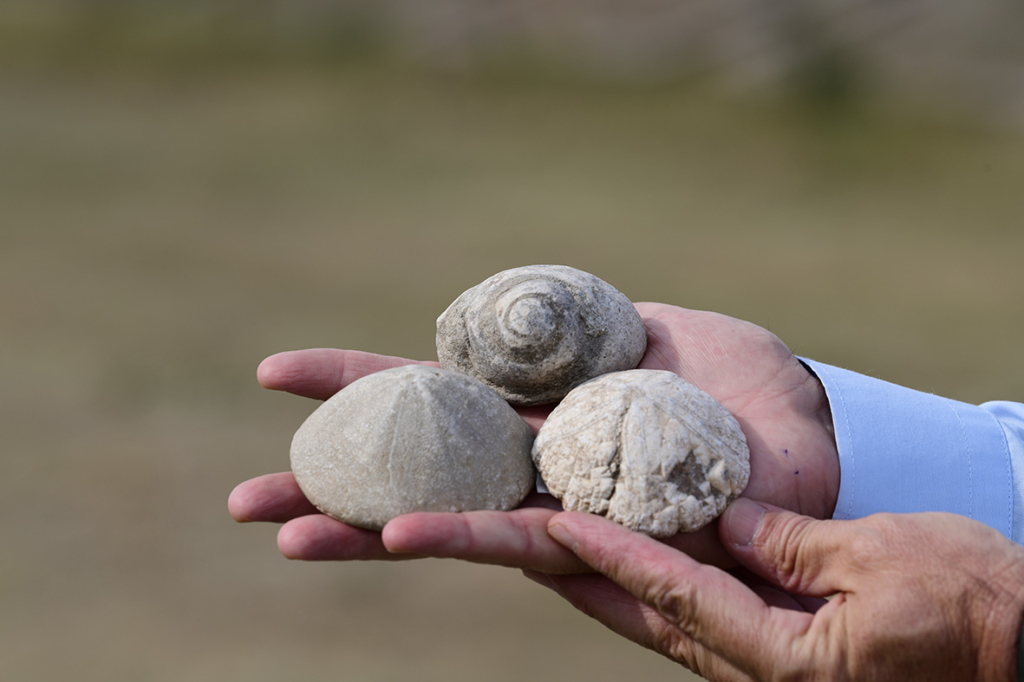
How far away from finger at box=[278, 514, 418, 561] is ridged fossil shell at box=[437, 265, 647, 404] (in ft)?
2.17

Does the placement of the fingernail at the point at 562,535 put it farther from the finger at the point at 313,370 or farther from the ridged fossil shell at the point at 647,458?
the finger at the point at 313,370

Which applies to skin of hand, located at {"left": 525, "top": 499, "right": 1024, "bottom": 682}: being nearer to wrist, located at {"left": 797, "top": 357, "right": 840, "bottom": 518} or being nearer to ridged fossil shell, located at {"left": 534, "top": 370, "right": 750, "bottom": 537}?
ridged fossil shell, located at {"left": 534, "top": 370, "right": 750, "bottom": 537}

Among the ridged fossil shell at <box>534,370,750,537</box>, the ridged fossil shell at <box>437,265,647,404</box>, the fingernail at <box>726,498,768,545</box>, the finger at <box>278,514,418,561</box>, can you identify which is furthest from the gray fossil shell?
the fingernail at <box>726,498,768,545</box>

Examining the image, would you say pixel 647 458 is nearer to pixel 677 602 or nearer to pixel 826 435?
pixel 677 602

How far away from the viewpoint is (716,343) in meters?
2.52

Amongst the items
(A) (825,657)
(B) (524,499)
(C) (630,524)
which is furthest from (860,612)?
(B) (524,499)

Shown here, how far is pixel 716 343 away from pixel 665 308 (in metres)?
0.30

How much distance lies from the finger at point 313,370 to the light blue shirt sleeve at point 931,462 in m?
1.43

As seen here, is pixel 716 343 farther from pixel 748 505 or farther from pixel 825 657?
pixel 825 657

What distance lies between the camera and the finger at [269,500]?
208 centimetres

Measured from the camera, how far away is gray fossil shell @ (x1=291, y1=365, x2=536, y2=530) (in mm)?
1930

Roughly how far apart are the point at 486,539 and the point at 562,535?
18 cm

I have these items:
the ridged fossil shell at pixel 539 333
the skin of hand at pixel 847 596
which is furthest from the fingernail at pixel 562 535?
the ridged fossil shell at pixel 539 333

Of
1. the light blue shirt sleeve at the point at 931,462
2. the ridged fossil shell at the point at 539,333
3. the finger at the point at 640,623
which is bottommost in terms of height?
the finger at the point at 640,623
